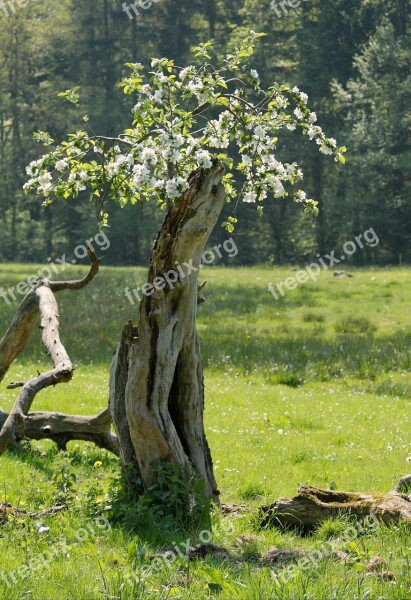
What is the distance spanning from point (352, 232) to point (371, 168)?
6.03 m

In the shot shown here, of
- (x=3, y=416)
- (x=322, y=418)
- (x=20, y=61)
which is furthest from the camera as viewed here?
(x=20, y=61)

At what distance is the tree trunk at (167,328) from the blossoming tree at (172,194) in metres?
0.01

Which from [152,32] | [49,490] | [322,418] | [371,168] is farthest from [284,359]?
[152,32]

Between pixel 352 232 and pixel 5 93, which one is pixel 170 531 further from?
pixel 5 93

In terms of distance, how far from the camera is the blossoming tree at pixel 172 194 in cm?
915

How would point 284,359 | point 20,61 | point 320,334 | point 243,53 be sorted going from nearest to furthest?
point 243,53, point 284,359, point 320,334, point 20,61

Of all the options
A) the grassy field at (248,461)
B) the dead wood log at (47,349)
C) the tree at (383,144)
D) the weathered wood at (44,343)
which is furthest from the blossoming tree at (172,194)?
the tree at (383,144)

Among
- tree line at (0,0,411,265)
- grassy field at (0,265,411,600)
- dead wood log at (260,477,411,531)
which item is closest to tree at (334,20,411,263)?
tree line at (0,0,411,265)

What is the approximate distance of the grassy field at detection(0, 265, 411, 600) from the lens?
6.96 meters

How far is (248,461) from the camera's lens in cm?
1260

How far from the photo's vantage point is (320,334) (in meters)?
26.2

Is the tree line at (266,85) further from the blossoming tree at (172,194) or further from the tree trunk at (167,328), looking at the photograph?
the tree trunk at (167,328)

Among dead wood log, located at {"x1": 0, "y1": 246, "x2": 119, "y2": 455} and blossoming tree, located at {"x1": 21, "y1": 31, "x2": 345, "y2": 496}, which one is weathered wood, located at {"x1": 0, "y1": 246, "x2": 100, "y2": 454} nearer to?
dead wood log, located at {"x1": 0, "y1": 246, "x2": 119, "y2": 455}

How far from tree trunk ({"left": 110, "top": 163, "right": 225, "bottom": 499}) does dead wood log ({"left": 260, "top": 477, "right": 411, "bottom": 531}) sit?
3.57ft
